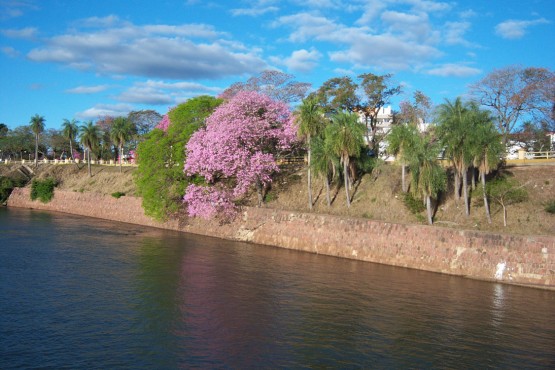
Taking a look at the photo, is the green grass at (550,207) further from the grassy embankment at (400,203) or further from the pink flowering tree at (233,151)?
the pink flowering tree at (233,151)

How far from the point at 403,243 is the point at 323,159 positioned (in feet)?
32.6

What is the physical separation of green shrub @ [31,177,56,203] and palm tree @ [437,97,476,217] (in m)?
50.4

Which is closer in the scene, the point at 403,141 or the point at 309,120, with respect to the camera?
the point at 403,141

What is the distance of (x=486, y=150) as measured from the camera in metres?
29.6

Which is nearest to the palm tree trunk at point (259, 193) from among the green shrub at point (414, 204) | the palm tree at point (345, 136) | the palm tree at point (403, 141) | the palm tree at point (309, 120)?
the palm tree at point (309, 120)

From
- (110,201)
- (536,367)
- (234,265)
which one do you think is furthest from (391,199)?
(110,201)

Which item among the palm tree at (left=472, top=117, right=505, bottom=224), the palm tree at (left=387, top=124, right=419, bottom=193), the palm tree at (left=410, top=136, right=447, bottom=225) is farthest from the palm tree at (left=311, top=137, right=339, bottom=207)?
the palm tree at (left=472, top=117, right=505, bottom=224)

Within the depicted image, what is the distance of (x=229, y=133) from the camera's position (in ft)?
124

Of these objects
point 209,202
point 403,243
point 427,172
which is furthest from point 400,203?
point 209,202

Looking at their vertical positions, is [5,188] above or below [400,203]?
below

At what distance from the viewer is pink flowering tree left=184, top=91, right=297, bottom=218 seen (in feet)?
124

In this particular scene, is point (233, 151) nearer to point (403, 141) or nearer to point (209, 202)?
point (209, 202)

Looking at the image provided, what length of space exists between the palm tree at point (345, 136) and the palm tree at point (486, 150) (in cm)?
883

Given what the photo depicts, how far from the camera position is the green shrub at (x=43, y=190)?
6052cm
